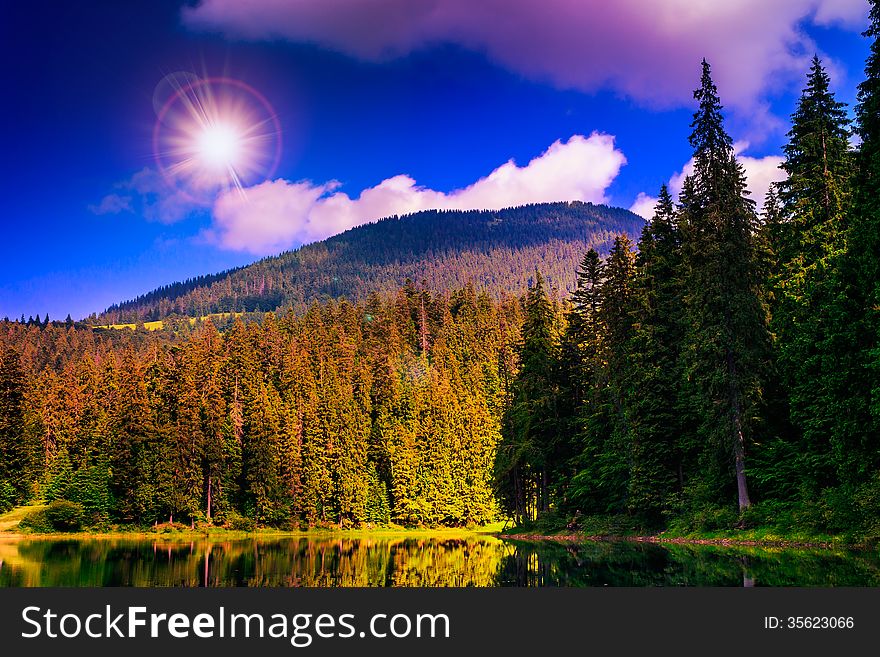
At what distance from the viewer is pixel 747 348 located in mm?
34812

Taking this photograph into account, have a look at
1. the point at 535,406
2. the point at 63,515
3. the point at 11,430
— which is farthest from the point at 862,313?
the point at 11,430

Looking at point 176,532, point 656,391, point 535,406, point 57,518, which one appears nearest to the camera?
point 656,391

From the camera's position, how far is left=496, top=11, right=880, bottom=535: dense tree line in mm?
25484

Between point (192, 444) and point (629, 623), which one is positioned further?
point (192, 444)

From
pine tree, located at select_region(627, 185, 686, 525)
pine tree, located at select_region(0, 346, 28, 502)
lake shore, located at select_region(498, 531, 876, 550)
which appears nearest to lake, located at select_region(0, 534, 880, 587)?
lake shore, located at select_region(498, 531, 876, 550)

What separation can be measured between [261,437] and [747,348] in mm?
61008

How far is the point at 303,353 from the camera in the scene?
99.8 m

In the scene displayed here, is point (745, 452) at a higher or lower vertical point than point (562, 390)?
lower

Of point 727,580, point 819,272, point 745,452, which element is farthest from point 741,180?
point 727,580

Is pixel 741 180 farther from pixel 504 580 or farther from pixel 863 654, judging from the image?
pixel 863 654

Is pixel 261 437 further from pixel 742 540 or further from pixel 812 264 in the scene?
pixel 812 264

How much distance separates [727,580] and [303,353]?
282ft

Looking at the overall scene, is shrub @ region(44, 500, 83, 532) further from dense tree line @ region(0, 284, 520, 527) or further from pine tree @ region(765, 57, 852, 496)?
pine tree @ region(765, 57, 852, 496)

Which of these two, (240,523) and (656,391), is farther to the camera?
(240,523)
